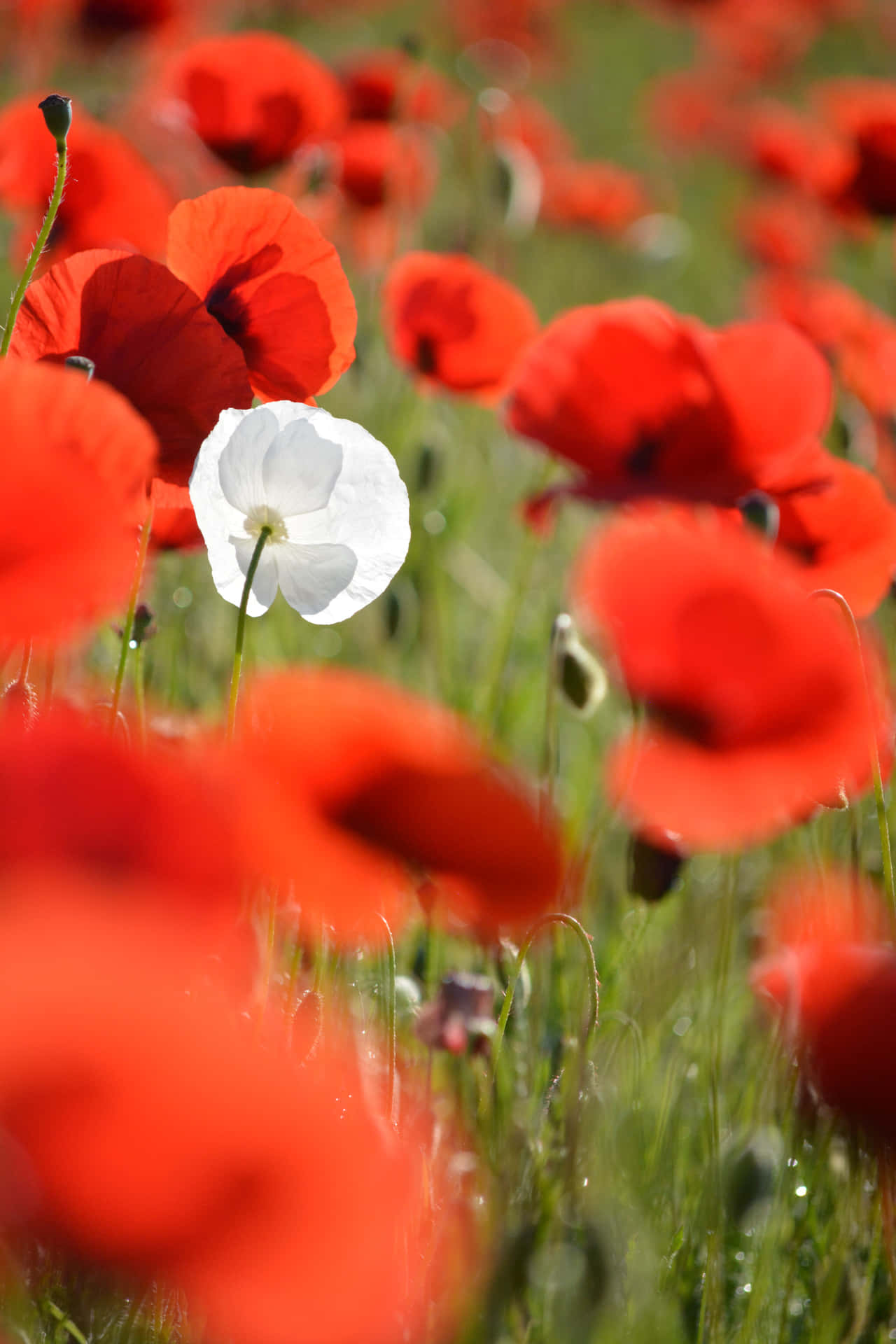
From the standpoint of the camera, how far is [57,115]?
695 millimetres

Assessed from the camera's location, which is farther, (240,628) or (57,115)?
(57,115)

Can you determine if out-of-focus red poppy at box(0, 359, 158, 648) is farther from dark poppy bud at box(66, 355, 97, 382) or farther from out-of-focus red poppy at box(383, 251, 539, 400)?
out-of-focus red poppy at box(383, 251, 539, 400)

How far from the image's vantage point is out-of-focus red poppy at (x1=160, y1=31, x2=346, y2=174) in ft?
4.32

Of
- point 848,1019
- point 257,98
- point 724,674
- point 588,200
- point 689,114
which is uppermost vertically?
point 724,674

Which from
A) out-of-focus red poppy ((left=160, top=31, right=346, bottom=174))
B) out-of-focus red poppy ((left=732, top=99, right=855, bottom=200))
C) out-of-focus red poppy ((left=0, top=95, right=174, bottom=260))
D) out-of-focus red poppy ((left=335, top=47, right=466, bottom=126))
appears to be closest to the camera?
out-of-focus red poppy ((left=0, top=95, right=174, bottom=260))

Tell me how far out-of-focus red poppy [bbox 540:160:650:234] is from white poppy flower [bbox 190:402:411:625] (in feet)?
8.04

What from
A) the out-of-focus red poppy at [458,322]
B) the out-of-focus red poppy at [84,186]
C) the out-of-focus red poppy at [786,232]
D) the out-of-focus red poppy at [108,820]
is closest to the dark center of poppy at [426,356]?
the out-of-focus red poppy at [458,322]

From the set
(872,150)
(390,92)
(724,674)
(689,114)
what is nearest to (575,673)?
(724,674)

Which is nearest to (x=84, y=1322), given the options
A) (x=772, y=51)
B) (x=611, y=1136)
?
(x=611, y=1136)

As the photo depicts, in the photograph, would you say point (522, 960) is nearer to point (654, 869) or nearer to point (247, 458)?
point (654, 869)

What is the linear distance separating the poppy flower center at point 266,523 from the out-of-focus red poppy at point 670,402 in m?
0.15

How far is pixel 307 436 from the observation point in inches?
23.6

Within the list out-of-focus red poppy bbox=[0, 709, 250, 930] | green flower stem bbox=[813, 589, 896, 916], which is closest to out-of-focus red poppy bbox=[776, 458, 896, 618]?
green flower stem bbox=[813, 589, 896, 916]

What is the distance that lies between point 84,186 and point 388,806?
1.02 metres
